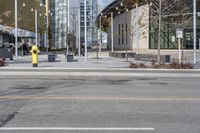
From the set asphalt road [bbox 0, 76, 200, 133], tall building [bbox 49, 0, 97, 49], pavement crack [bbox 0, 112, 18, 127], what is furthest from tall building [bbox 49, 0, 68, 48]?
pavement crack [bbox 0, 112, 18, 127]

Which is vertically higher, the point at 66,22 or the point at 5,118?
the point at 66,22

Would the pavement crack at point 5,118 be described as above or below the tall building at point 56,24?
below

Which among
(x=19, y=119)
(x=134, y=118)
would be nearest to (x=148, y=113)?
(x=134, y=118)

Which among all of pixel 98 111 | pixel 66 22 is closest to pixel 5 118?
pixel 98 111

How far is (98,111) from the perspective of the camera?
1185 centimetres

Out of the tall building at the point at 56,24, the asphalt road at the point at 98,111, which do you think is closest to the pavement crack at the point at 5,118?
the asphalt road at the point at 98,111

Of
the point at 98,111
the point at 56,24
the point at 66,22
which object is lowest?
the point at 98,111

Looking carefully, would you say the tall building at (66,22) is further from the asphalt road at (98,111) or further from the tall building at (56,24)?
the asphalt road at (98,111)

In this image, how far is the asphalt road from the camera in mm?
9617

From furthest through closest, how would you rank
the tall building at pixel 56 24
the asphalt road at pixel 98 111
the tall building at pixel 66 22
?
the tall building at pixel 56 24 < the tall building at pixel 66 22 < the asphalt road at pixel 98 111

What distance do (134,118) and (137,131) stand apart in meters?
1.58

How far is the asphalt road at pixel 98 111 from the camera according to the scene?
9617 mm

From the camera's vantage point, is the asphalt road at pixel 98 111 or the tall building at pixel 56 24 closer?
the asphalt road at pixel 98 111

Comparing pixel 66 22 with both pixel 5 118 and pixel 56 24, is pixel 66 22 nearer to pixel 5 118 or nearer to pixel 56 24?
pixel 56 24
